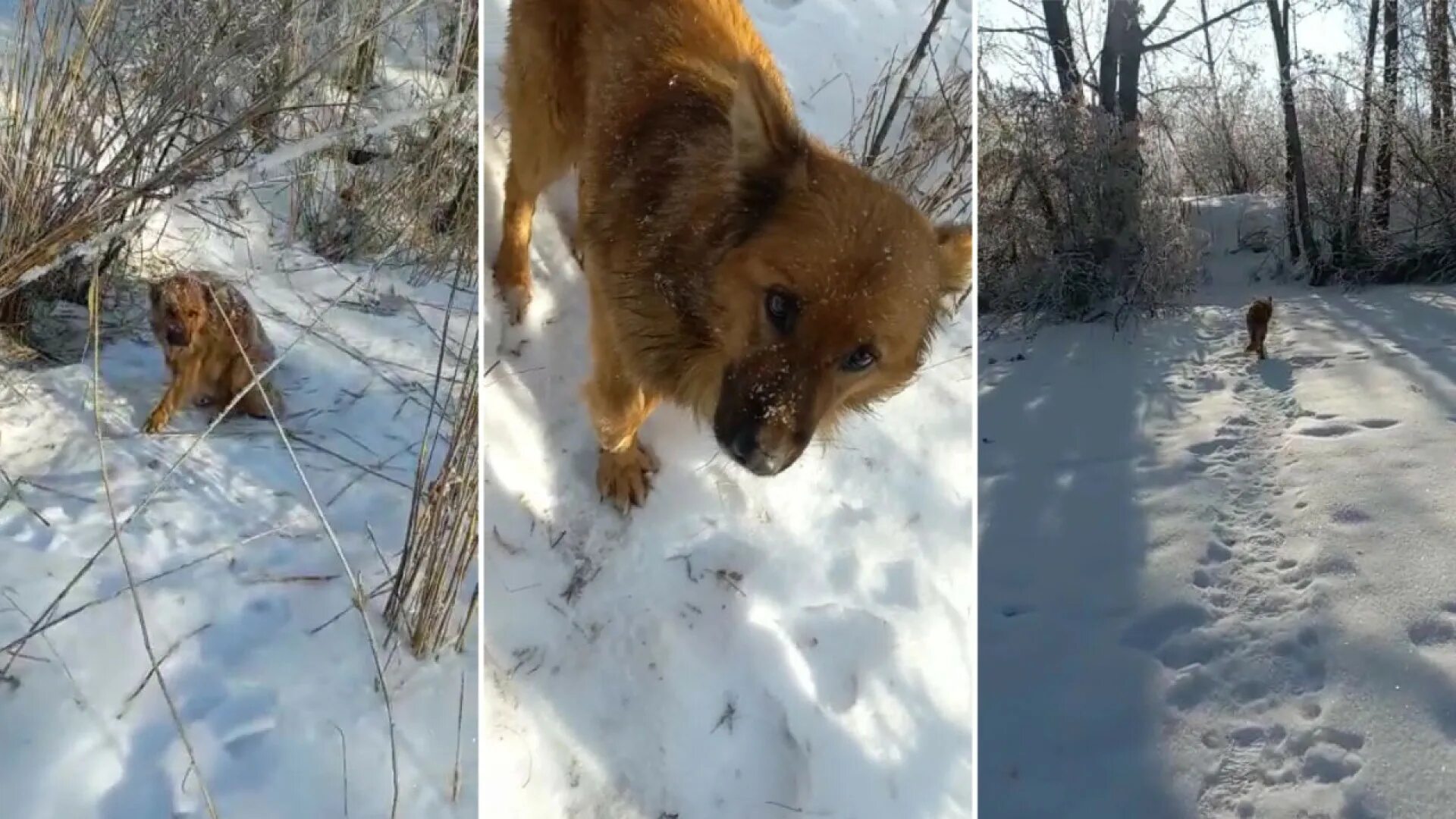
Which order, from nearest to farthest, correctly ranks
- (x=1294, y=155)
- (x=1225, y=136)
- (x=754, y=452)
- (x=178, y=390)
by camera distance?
(x=754, y=452)
(x=178, y=390)
(x=1294, y=155)
(x=1225, y=136)

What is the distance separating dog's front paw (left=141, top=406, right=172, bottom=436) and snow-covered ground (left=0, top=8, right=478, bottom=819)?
0.14ft

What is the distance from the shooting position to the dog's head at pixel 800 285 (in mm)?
1860

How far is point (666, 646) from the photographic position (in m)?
2.17

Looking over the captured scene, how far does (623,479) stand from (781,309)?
67 centimetres

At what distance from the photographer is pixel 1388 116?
10.7 meters

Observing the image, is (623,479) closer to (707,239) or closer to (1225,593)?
(707,239)

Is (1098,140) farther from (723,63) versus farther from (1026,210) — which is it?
(723,63)

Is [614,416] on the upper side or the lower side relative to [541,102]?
lower

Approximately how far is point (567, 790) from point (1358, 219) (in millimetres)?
A: 11503

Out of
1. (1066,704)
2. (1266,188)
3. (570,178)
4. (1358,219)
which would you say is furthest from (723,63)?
(1266,188)

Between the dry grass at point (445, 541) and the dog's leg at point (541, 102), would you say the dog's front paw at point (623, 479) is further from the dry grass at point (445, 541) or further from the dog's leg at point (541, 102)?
the dog's leg at point (541, 102)

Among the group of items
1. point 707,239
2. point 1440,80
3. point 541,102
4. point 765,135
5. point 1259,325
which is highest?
point 1440,80

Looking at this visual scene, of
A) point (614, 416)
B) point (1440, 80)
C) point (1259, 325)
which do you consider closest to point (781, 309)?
point (614, 416)

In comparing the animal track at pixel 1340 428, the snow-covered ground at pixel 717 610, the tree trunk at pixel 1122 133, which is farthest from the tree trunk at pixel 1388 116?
the snow-covered ground at pixel 717 610
